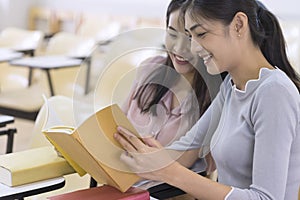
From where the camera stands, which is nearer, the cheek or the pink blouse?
the cheek

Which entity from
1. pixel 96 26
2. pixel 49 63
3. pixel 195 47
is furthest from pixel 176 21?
pixel 96 26

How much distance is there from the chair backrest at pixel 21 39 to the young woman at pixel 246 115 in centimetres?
381

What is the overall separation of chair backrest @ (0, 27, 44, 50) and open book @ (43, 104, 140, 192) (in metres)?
3.84

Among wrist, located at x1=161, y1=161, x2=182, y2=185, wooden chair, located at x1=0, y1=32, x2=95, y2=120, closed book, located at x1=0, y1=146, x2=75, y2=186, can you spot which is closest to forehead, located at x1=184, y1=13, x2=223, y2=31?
wrist, located at x1=161, y1=161, x2=182, y2=185

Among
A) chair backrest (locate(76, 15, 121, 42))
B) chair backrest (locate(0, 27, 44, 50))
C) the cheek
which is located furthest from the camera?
chair backrest (locate(76, 15, 121, 42))

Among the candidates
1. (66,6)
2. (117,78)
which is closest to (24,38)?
(66,6)

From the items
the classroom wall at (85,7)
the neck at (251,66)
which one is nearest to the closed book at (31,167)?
the neck at (251,66)

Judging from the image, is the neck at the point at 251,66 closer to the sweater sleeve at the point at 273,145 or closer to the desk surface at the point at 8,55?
the sweater sleeve at the point at 273,145

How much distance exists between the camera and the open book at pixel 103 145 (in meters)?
1.31

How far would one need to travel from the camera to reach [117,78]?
150 cm

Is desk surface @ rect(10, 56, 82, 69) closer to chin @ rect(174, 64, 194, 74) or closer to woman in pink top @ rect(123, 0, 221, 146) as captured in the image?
woman in pink top @ rect(123, 0, 221, 146)

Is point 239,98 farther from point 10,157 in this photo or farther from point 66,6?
point 66,6

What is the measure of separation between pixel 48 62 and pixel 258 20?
2866 millimetres

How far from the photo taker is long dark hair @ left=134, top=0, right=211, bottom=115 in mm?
1655
